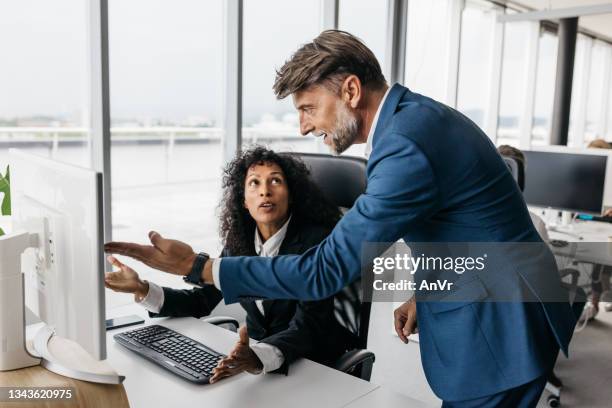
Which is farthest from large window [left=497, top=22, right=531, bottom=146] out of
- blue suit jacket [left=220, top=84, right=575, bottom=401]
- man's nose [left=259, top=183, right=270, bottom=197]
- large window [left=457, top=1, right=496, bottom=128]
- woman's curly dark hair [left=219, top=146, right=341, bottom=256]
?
blue suit jacket [left=220, top=84, right=575, bottom=401]

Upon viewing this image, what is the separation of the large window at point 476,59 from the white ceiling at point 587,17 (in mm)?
541

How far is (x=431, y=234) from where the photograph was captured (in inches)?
50.4

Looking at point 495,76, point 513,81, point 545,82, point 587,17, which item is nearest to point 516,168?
point 495,76

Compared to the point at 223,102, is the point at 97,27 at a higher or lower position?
higher

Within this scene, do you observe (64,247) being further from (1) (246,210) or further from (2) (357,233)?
(1) (246,210)

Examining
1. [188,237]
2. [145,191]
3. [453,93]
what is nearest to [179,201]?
[145,191]

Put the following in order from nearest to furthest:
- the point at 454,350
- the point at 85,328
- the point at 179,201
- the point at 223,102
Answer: the point at 85,328, the point at 454,350, the point at 223,102, the point at 179,201

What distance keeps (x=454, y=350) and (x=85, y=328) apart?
0.81m

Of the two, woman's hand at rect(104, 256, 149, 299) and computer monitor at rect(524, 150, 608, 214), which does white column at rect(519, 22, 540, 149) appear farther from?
woman's hand at rect(104, 256, 149, 299)

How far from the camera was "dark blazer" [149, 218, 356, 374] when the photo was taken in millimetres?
1548

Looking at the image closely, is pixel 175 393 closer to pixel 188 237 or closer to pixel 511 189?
pixel 511 189

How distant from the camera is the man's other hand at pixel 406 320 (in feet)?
5.34

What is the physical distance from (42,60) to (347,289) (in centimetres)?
253

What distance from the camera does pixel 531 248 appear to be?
128 centimetres
